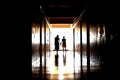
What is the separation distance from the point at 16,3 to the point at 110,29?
135 centimetres

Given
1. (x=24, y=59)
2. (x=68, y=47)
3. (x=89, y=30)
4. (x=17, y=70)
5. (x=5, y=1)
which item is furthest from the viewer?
(x=68, y=47)

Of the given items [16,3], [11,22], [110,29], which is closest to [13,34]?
[11,22]

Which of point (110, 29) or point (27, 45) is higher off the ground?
point (110, 29)

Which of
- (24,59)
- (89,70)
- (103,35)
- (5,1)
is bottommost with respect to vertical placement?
(89,70)

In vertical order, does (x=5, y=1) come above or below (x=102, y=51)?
above

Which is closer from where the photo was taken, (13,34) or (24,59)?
(13,34)

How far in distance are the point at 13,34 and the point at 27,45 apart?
0.45m

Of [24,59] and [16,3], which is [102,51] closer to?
[24,59]

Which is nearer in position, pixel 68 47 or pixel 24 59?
pixel 24 59

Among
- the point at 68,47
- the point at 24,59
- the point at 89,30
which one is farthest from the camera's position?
the point at 68,47

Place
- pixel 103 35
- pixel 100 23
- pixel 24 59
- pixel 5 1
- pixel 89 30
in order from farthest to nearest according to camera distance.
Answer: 1. pixel 89 30
2. pixel 100 23
3. pixel 103 35
4. pixel 24 59
5. pixel 5 1

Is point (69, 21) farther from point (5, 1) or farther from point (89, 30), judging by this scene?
point (5, 1)

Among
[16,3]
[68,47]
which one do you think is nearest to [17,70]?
[16,3]

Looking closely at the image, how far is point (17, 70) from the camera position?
3.14m
